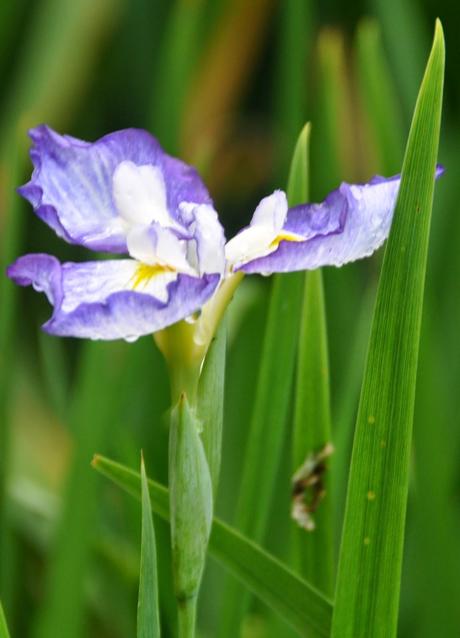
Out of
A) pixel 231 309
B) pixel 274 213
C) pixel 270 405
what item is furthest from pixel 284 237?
pixel 231 309

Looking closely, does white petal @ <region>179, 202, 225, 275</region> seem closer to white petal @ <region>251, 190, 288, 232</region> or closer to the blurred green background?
white petal @ <region>251, 190, 288, 232</region>

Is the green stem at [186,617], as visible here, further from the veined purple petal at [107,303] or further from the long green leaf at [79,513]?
the long green leaf at [79,513]

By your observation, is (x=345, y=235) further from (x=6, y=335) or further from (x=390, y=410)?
(x=6, y=335)

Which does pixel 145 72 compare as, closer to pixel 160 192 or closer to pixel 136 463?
pixel 136 463

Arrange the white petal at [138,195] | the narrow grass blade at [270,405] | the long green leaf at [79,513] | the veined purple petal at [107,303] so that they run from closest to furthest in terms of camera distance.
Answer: the veined purple petal at [107,303], the white petal at [138,195], the narrow grass blade at [270,405], the long green leaf at [79,513]

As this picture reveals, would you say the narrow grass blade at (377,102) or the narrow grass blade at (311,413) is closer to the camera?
the narrow grass blade at (311,413)

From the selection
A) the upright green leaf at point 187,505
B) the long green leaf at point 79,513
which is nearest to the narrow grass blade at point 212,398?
the upright green leaf at point 187,505
